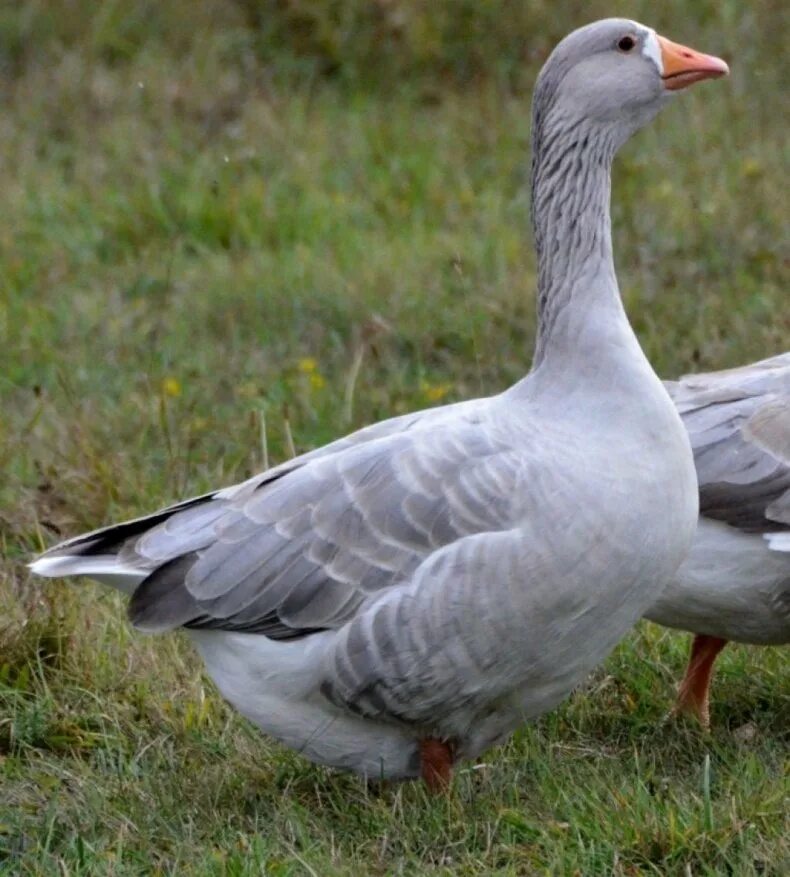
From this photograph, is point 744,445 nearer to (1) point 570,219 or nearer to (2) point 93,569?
(1) point 570,219

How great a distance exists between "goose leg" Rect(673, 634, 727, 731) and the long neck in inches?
41.5

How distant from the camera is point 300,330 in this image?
23.6 feet

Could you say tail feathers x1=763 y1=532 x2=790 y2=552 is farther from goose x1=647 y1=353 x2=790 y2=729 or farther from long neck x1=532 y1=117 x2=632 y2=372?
long neck x1=532 y1=117 x2=632 y2=372

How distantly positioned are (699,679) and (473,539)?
1117 millimetres

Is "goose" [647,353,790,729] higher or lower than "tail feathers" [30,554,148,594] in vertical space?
lower

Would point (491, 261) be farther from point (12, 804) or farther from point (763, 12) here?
point (12, 804)

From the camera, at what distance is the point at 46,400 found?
6.48 metres

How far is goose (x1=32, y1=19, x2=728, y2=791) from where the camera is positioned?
3.70 metres

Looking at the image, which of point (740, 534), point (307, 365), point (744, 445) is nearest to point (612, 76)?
point (744, 445)

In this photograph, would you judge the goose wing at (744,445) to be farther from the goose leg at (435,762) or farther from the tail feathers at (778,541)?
the goose leg at (435,762)

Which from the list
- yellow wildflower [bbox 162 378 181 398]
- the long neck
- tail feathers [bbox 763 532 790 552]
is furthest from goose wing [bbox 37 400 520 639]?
yellow wildflower [bbox 162 378 181 398]

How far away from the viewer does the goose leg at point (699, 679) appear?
177 inches

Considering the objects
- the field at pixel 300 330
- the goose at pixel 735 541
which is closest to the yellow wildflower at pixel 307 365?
the field at pixel 300 330

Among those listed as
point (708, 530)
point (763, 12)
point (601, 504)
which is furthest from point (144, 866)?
point (763, 12)
